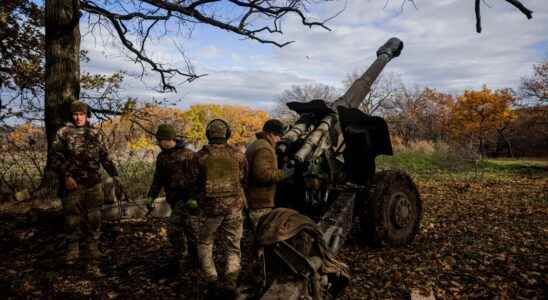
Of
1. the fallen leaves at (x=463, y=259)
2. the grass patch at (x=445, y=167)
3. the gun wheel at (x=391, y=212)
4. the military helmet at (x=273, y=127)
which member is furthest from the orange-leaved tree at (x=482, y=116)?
the military helmet at (x=273, y=127)

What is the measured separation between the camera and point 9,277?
478 cm

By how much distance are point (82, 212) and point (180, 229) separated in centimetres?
145

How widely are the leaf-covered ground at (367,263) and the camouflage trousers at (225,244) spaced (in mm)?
417

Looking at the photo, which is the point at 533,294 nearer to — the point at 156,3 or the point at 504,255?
the point at 504,255

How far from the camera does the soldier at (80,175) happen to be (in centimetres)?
509

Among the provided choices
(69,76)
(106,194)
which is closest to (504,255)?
(106,194)

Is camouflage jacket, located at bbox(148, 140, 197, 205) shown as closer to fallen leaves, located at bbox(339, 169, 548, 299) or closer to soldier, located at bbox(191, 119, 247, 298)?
soldier, located at bbox(191, 119, 247, 298)

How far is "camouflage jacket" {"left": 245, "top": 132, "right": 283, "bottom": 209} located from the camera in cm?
444

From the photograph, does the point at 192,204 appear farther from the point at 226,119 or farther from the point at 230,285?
the point at 226,119

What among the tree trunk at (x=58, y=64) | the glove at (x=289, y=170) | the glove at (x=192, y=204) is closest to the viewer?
the glove at (x=192, y=204)

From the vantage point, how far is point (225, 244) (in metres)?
4.28

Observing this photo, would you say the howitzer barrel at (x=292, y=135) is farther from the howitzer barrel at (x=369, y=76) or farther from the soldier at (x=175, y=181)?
the soldier at (x=175, y=181)

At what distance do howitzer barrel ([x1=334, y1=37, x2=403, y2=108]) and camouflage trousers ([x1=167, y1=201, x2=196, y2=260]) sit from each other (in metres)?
3.13

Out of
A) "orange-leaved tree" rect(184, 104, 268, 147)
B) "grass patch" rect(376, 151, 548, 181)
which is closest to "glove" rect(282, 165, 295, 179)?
"grass patch" rect(376, 151, 548, 181)
